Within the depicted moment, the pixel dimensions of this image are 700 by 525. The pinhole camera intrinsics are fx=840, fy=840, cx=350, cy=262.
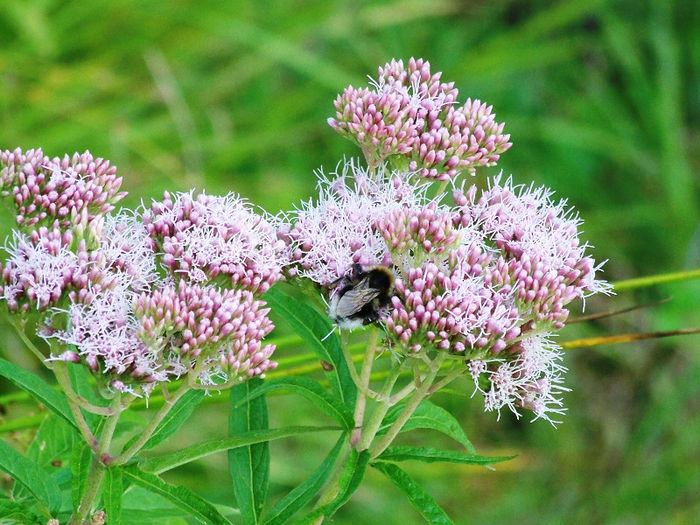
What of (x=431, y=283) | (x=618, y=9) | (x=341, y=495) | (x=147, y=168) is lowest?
(x=341, y=495)

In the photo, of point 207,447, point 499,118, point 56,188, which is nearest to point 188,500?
point 207,447

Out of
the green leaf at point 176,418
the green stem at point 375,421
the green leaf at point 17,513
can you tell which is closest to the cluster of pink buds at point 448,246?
the green stem at point 375,421

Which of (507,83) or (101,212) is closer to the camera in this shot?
(101,212)

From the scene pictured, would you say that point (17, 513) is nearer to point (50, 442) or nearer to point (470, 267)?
point (50, 442)

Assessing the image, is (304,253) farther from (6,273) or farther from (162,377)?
(6,273)

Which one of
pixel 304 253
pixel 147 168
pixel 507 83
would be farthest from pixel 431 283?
pixel 507 83

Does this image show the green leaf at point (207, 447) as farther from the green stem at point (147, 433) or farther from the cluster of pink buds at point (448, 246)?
the cluster of pink buds at point (448, 246)
